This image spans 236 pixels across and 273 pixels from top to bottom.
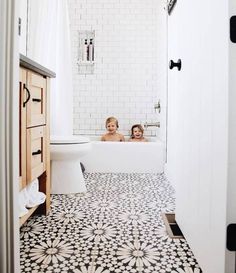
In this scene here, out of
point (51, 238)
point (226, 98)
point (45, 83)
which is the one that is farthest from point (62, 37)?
point (226, 98)

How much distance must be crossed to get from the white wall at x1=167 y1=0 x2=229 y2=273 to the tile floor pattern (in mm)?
145

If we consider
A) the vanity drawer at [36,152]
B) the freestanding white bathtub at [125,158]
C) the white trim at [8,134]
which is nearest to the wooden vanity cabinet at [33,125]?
the vanity drawer at [36,152]

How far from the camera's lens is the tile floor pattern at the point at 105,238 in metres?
1.28

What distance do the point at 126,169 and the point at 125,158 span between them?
0.40ft

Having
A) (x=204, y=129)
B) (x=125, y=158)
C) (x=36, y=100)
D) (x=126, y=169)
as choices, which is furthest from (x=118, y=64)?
(x=204, y=129)

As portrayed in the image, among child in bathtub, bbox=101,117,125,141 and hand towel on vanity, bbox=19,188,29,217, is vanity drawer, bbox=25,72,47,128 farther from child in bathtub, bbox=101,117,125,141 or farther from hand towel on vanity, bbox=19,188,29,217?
child in bathtub, bbox=101,117,125,141

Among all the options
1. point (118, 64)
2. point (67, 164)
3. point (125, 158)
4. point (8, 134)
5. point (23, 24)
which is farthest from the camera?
point (118, 64)

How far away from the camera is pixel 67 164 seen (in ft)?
7.86

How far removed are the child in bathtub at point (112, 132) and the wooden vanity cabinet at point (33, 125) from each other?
1.79m

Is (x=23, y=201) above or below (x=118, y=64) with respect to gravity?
below

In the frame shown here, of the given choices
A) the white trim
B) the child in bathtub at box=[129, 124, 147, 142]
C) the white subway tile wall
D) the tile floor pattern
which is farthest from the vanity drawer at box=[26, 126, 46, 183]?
the white subway tile wall

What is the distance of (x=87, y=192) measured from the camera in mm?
2477

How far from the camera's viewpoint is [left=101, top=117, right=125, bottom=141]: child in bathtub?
12.2ft

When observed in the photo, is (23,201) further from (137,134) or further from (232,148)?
(137,134)
